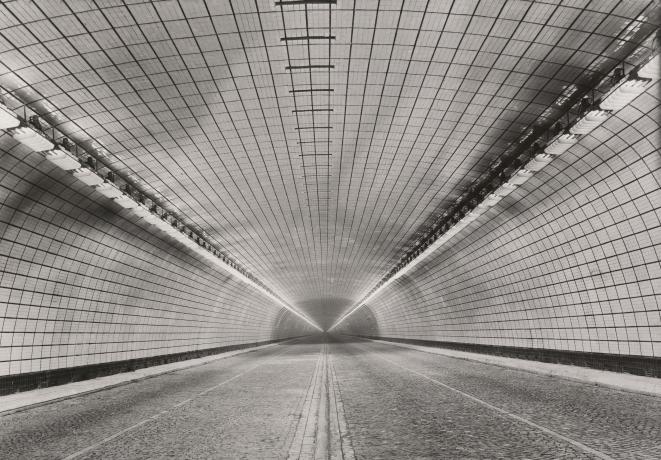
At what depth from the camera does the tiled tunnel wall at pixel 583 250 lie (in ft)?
43.4

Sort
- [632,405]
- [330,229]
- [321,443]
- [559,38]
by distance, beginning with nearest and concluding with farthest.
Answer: [321,443], [559,38], [632,405], [330,229]

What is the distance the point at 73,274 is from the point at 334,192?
418 inches

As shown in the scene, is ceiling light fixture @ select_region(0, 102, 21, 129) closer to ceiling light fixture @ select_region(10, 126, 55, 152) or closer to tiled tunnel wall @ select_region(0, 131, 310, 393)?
ceiling light fixture @ select_region(10, 126, 55, 152)

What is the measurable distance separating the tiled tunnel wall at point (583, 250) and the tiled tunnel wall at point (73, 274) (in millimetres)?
14721

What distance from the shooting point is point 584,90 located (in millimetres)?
12195

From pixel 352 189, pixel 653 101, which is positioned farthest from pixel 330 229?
pixel 653 101

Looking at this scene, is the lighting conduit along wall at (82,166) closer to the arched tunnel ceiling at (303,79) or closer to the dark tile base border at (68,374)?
the arched tunnel ceiling at (303,79)

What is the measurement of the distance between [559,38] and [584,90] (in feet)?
8.61

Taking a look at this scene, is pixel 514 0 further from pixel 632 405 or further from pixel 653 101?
pixel 632 405

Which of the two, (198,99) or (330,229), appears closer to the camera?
(198,99)

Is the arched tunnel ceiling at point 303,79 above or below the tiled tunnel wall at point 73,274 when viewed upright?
above

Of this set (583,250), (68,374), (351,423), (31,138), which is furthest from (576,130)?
(68,374)

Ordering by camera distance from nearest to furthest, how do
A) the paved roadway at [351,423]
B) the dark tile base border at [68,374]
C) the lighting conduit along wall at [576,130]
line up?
the paved roadway at [351,423] < the lighting conduit along wall at [576,130] < the dark tile base border at [68,374]

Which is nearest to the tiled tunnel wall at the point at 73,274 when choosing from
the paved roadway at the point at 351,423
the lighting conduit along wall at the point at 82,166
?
the lighting conduit along wall at the point at 82,166
